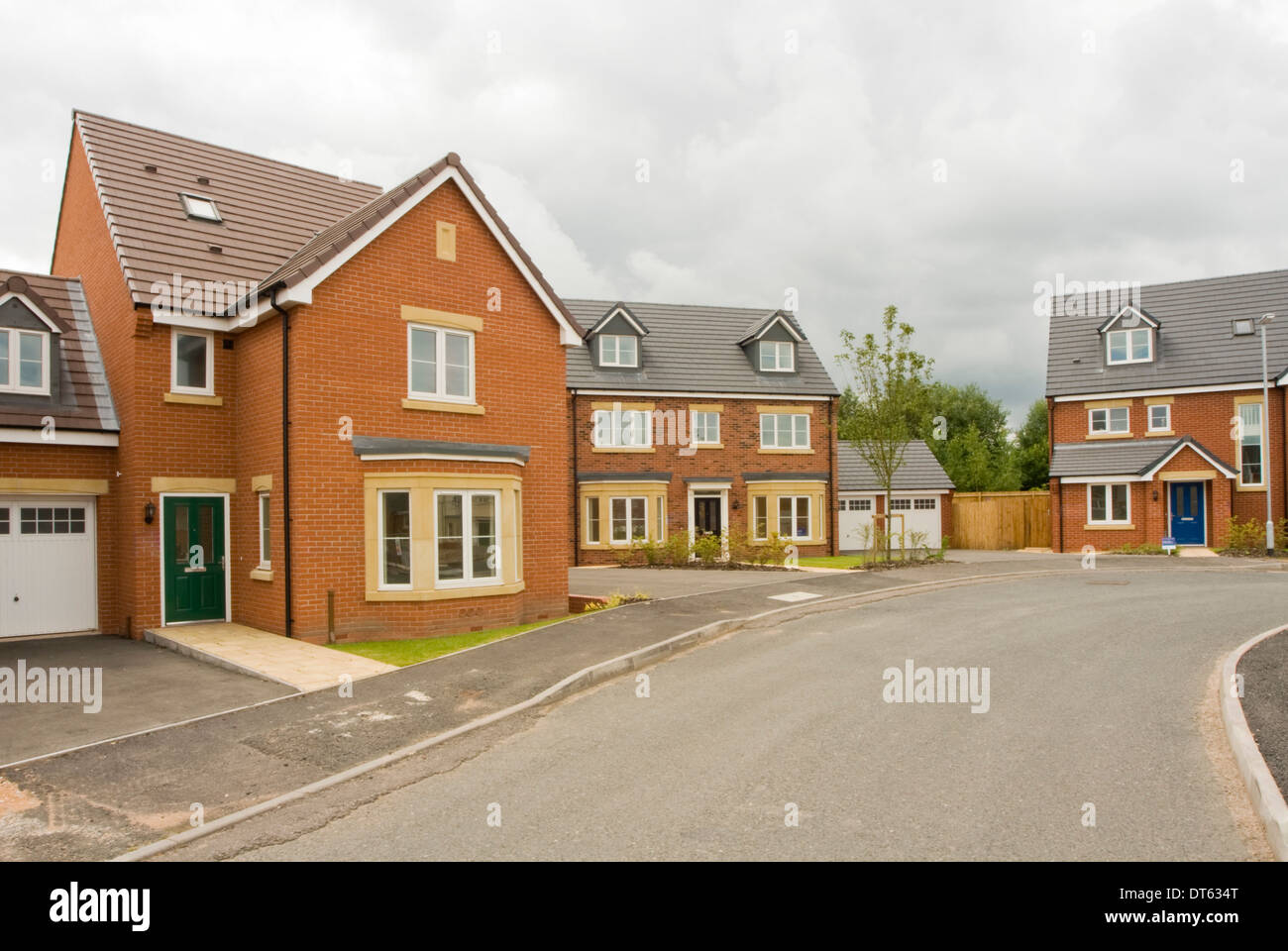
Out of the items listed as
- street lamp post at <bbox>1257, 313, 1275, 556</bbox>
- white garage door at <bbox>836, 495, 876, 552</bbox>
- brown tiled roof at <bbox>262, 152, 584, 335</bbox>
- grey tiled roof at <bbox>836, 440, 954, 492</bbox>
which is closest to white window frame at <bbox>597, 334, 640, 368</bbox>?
grey tiled roof at <bbox>836, 440, 954, 492</bbox>

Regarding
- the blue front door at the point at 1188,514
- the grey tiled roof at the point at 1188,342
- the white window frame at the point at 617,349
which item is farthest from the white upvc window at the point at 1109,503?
the white window frame at the point at 617,349

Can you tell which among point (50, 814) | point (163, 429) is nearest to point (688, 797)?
point (50, 814)

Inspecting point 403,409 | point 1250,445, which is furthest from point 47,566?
point 1250,445

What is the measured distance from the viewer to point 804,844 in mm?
5703

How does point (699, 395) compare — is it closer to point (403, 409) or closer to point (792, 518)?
point (792, 518)

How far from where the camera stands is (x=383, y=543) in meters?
14.6

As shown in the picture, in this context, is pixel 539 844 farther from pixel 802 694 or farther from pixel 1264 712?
pixel 1264 712

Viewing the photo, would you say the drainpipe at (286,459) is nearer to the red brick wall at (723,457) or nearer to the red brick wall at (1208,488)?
the red brick wall at (723,457)

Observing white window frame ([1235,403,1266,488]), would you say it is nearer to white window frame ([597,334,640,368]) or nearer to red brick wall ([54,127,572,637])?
white window frame ([597,334,640,368])

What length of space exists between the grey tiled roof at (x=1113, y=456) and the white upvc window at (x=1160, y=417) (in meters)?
0.62

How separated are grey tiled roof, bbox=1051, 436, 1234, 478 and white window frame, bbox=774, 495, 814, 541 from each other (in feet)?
32.0

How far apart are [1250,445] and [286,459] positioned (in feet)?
108

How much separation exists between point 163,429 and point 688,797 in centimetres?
1284

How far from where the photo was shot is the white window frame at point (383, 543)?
47.7 ft
